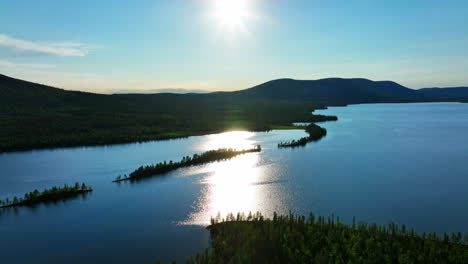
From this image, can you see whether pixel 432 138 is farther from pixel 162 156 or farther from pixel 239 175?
pixel 162 156

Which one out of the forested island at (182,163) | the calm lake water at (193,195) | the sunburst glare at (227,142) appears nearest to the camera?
the calm lake water at (193,195)

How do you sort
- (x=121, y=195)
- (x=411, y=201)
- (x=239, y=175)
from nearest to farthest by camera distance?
(x=411, y=201)
(x=121, y=195)
(x=239, y=175)

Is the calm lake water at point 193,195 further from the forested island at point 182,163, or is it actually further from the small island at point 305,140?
the small island at point 305,140

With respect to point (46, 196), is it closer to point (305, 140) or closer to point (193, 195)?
point (193, 195)

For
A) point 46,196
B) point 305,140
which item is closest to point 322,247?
point 46,196

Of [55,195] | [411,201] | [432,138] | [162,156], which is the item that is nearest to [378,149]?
[432,138]

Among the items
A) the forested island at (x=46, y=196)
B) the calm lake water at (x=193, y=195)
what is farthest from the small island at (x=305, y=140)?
the forested island at (x=46, y=196)
